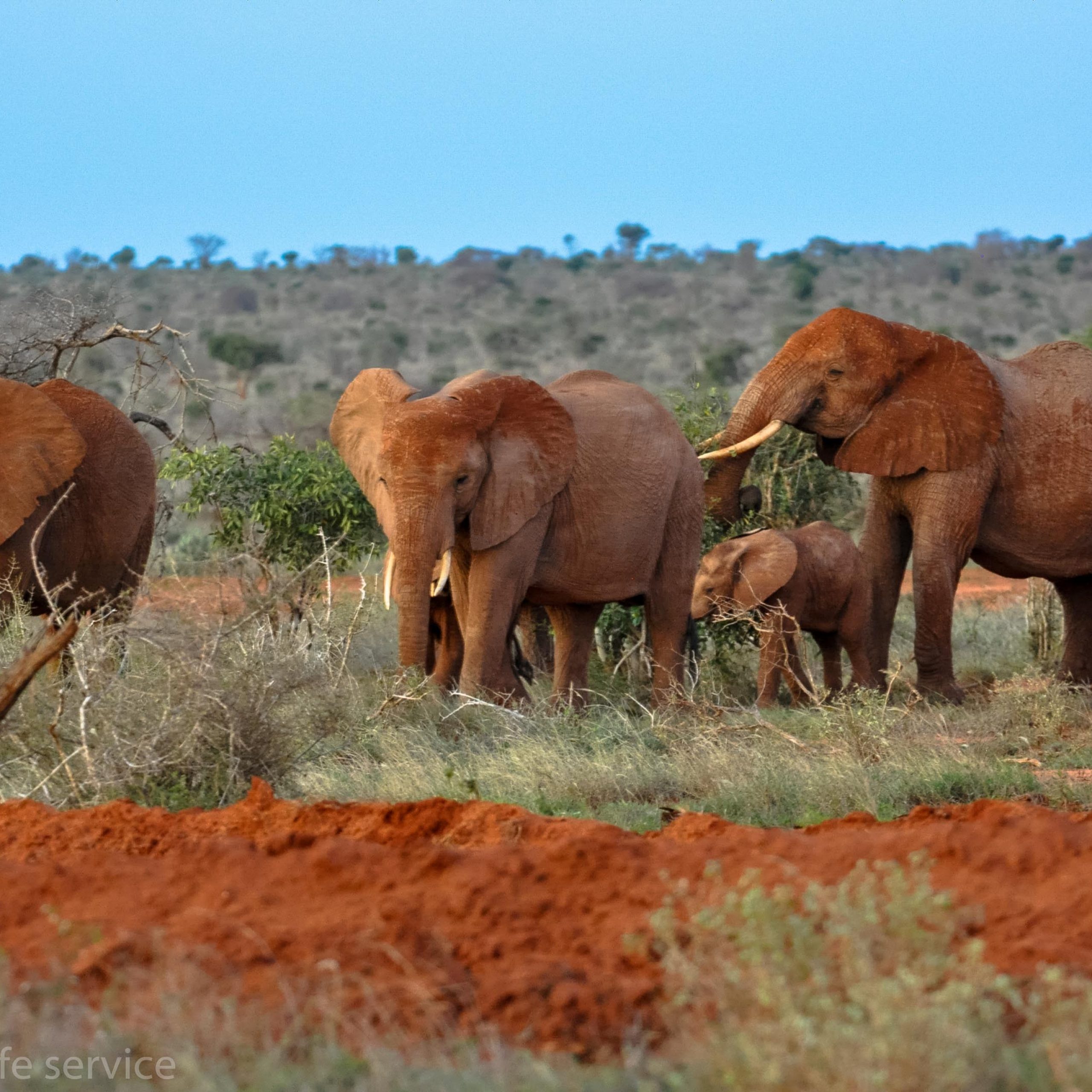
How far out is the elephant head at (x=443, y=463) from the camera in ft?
32.0

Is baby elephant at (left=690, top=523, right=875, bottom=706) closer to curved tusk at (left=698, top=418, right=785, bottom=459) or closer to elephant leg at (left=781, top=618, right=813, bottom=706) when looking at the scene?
elephant leg at (left=781, top=618, right=813, bottom=706)

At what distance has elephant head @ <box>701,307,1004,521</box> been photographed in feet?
38.4

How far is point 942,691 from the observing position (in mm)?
11797

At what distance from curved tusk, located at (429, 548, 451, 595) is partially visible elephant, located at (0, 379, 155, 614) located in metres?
1.92

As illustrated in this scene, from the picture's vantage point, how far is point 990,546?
39.9 ft

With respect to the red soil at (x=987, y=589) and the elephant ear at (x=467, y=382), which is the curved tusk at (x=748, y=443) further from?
the red soil at (x=987, y=589)

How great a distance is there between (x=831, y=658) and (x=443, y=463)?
4710 millimetres

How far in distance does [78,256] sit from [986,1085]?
49.5m

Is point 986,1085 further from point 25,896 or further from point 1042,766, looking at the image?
point 1042,766

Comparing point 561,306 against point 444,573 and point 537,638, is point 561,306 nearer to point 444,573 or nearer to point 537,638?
point 537,638

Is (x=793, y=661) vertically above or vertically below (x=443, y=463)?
below

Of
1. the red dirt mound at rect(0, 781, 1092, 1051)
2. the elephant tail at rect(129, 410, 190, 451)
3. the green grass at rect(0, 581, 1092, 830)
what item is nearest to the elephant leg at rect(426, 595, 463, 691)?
the green grass at rect(0, 581, 1092, 830)

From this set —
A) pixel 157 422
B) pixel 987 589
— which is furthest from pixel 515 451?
pixel 987 589

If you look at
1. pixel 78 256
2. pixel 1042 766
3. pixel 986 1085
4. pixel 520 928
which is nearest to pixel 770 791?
pixel 1042 766
